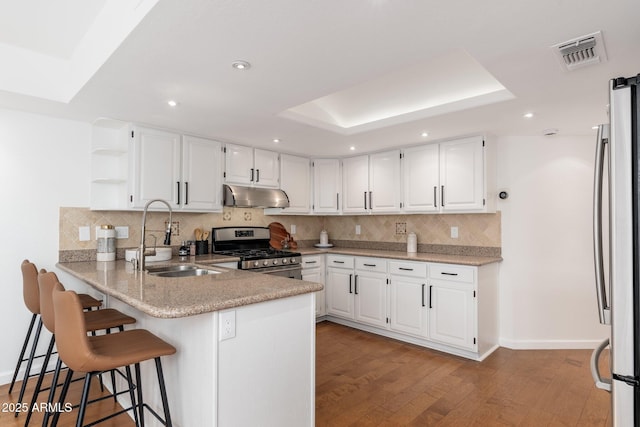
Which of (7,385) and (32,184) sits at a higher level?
(32,184)

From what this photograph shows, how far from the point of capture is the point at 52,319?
1.95 metres

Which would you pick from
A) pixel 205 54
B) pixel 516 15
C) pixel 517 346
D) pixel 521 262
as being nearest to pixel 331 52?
pixel 205 54

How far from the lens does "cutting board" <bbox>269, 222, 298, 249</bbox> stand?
4.81 metres

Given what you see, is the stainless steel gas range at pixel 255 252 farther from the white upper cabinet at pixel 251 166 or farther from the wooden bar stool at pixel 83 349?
the wooden bar stool at pixel 83 349

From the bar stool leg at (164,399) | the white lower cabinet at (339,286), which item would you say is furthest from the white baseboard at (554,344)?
the bar stool leg at (164,399)

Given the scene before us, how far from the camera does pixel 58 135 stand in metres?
3.14

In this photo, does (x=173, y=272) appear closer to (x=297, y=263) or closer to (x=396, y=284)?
(x=297, y=263)

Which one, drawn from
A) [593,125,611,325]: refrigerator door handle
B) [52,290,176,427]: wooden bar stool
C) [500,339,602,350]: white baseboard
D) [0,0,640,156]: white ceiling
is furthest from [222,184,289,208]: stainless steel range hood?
[593,125,611,325]: refrigerator door handle

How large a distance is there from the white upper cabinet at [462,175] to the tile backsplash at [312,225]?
0.42m

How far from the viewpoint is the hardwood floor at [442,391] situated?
2.34m

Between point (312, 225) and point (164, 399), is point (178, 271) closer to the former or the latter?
point (164, 399)

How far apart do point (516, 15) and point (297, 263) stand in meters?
3.22

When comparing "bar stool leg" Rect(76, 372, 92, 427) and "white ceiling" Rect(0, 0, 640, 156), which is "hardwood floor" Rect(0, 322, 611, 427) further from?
"white ceiling" Rect(0, 0, 640, 156)

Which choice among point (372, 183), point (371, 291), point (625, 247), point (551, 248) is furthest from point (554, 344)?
point (625, 247)
